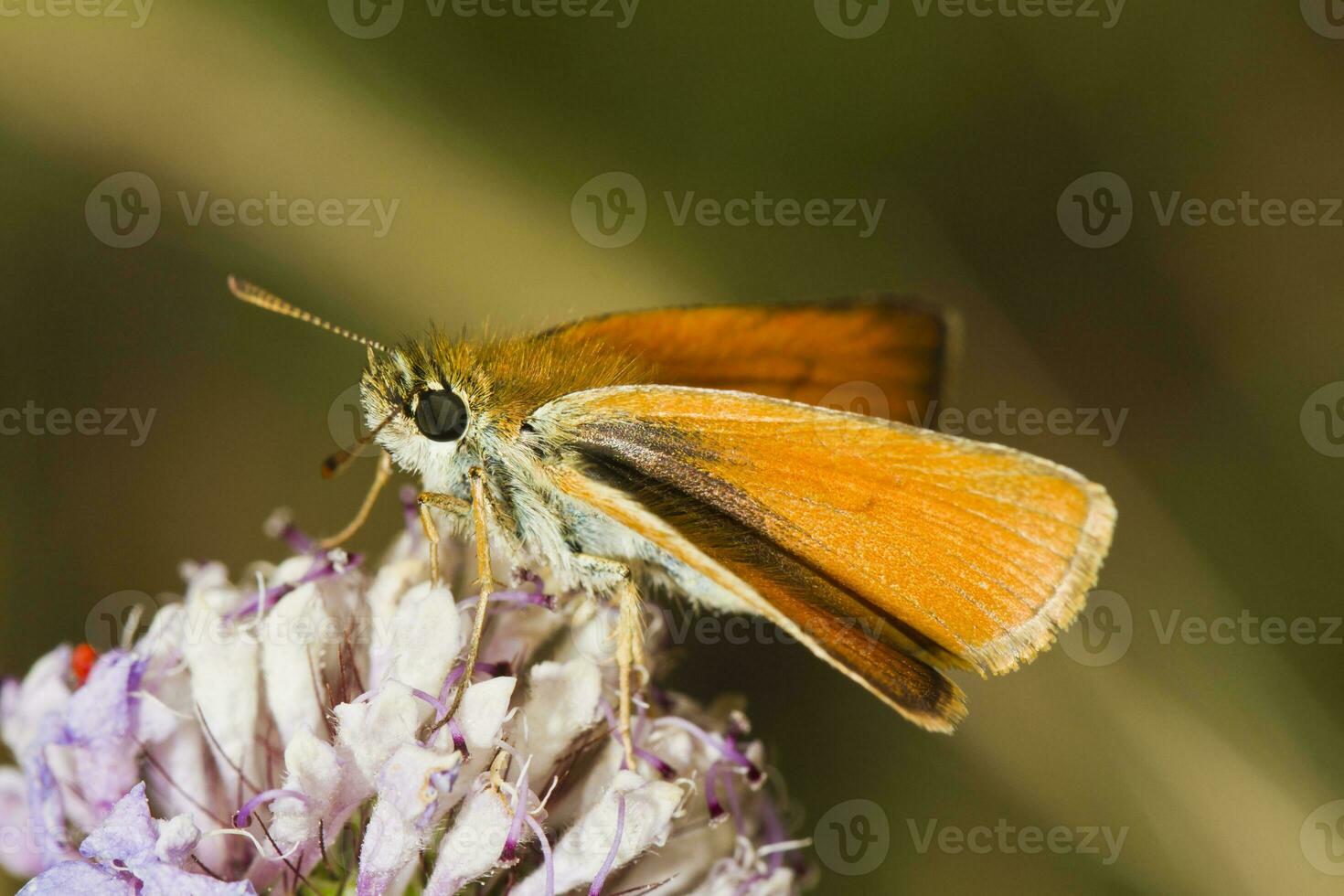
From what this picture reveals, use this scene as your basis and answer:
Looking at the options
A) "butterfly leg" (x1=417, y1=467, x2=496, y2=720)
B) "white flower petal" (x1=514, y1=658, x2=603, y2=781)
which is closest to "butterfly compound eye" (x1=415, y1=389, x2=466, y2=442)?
"butterfly leg" (x1=417, y1=467, x2=496, y2=720)

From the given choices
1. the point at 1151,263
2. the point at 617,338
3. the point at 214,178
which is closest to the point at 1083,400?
the point at 1151,263

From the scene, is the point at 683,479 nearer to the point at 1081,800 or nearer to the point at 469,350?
the point at 469,350

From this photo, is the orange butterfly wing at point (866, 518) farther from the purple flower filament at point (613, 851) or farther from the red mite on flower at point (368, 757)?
the purple flower filament at point (613, 851)

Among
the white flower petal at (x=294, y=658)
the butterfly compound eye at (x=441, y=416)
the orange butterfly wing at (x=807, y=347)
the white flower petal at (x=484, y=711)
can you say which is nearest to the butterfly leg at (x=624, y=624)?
the white flower petal at (x=484, y=711)

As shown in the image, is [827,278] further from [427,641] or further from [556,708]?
[427,641]

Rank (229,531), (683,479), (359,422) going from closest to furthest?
(683,479), (359,422), (229,531)
